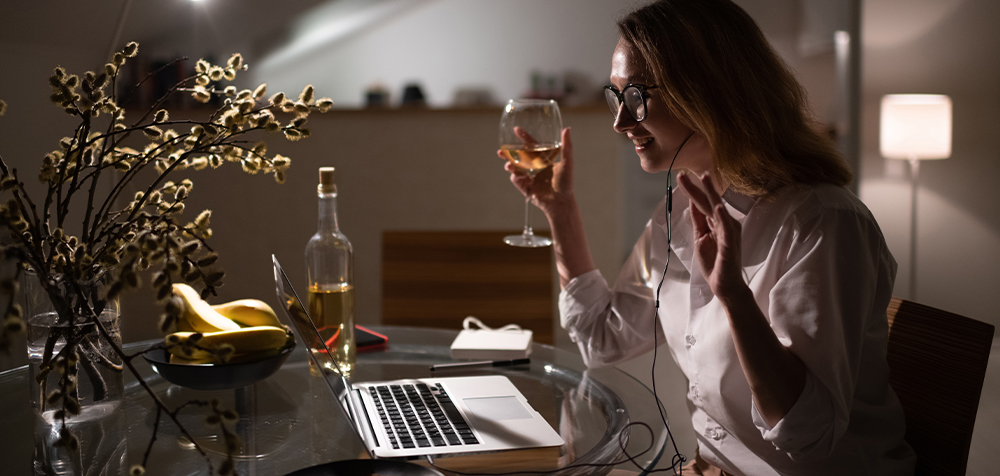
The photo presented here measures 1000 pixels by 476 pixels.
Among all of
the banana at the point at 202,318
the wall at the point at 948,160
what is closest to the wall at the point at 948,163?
the wall at the point at 948,160

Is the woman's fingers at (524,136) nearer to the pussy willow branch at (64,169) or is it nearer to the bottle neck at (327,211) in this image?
the bottle neck at (327,211)

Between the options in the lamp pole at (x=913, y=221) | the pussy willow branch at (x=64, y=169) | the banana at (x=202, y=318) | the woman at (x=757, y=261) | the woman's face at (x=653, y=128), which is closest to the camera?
the pussy willow branch at (x=64, y=169)

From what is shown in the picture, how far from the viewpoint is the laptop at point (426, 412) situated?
0.88 metres

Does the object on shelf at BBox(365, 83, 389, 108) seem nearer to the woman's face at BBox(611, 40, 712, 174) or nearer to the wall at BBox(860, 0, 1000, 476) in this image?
the wall at BBox(860, 0, 1000, 476)

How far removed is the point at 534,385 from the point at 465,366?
143mm

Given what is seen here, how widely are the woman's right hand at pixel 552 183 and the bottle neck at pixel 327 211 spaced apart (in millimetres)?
461

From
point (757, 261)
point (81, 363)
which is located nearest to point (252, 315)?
point (81, 363)

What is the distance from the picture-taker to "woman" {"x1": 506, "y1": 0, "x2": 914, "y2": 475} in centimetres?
95

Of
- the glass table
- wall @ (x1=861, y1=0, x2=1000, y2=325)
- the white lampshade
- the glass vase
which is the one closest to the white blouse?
the glass table

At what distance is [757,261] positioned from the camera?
1141 millimetres

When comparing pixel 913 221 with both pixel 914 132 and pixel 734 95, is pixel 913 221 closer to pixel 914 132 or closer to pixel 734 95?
pixel 914 132

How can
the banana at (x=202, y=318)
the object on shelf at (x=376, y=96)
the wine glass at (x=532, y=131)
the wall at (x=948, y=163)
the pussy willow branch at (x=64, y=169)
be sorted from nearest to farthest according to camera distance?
the pussy willow branch at (x=64, y=169) → the banana at (x=202, y=318) → the wine glass at (x=532, y=131) → the wall at (x=948, y=163) → the object on shelf at (x=376, y=96)

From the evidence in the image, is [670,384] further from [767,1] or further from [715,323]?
[767,1]

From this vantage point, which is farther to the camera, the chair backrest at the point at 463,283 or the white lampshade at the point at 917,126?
the white lampshade at the point at 917,126
